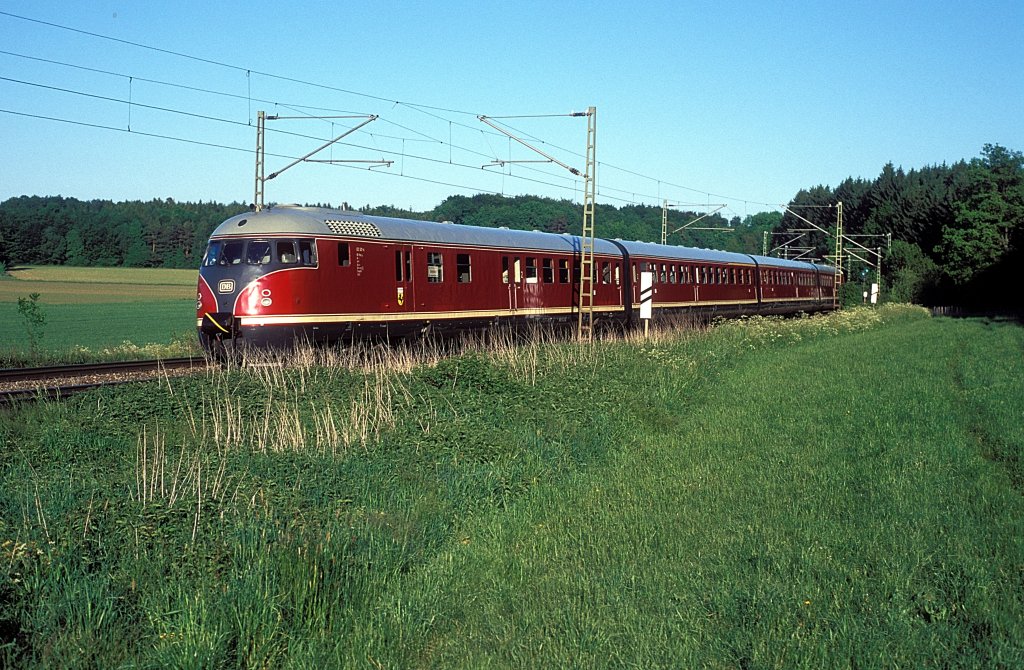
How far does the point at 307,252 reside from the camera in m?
19.2

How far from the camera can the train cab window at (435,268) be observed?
22453 mm

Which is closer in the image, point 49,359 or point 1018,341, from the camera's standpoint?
point 49,359

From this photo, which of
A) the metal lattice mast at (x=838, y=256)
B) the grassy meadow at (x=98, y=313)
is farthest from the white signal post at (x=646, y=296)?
the metal lattice mast at (x=838, y=256)

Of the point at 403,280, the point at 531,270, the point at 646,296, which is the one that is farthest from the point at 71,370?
the point at 646,296

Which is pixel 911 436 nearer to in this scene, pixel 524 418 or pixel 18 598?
pixel 524 418

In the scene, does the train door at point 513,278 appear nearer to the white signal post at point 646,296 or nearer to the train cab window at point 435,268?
the train cab window at point 435,268

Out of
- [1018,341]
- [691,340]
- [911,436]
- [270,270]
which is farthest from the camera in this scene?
[1018,341]

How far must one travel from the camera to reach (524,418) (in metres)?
13.5

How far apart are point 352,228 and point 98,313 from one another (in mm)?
41488

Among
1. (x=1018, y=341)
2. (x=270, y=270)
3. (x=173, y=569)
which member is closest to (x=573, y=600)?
(x=173, y=569)

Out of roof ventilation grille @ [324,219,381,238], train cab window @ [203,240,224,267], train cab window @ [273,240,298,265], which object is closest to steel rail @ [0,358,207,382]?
train cab window @ [203,240,224,267]

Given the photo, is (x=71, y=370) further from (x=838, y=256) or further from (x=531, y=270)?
(x=838, y=256)

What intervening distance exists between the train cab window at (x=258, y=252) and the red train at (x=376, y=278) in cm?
3

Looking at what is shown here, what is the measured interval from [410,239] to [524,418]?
30.7 ft
